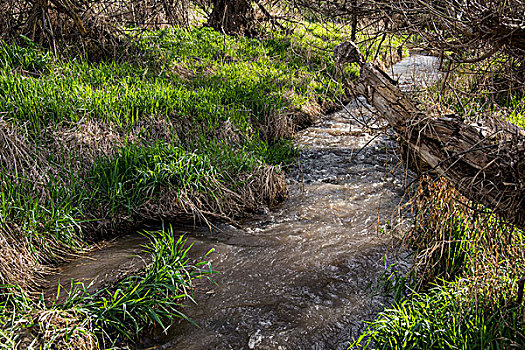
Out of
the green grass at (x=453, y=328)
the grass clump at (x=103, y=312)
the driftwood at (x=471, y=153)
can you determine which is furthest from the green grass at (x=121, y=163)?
the green grass at (x=453, y=328)

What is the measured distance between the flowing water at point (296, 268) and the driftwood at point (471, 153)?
0.98 feet

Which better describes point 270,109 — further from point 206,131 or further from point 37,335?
point 37,335

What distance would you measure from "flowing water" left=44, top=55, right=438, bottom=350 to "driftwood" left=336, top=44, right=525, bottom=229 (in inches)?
11.8

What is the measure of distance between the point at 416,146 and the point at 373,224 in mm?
1663

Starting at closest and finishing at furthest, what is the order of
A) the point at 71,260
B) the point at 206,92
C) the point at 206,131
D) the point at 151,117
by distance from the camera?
the point at 71,260, the point at 151,117, the point at 206,131, the point at 206,92

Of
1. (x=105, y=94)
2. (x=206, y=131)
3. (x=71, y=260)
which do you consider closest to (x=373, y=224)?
(x=206, y=131)

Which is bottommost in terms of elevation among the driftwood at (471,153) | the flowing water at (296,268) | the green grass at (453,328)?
the flowing water at (296,268)

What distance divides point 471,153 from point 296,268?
1899 millimetres

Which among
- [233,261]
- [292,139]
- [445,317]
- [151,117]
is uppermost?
[151,117]

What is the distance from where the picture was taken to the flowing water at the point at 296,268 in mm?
3092

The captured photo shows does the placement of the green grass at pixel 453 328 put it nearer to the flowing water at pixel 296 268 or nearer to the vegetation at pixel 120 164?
the flowing water at pixel 296 268

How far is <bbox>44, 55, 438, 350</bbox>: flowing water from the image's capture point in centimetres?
309

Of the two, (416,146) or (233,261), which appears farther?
(233,261)

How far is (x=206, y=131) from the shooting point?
587 cm
